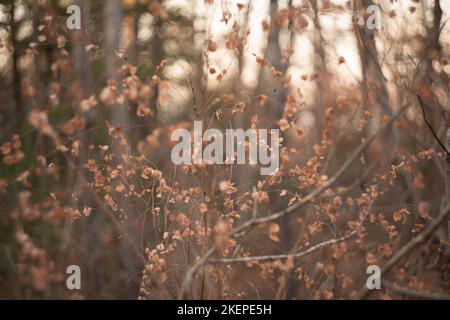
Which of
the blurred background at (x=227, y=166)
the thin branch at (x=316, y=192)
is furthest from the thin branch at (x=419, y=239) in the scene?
the thin branch at (x=316, y=192)

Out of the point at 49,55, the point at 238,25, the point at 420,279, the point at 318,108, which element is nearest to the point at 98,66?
the point at 49,55

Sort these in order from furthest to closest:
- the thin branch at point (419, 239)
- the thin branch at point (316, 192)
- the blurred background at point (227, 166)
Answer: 1. the blurred background at point (227, 166)
2. the thin branch at point (419, 239)
3. the thin branch at point (316, 192)

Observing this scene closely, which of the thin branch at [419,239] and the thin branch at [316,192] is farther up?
the thin branch at [316,192]

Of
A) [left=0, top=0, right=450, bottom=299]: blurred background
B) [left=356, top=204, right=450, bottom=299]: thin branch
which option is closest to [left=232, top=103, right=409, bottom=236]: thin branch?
[left=0, top=0, right=450, bottom=299]: blurred background

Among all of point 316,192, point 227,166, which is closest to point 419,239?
point 316,192

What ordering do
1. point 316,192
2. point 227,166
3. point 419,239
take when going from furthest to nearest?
1. point 227,166
2. point 419,239
3. point 316,192

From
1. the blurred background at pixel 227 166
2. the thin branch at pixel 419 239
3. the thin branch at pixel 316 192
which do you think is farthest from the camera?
the blurred background at pixel 227 166

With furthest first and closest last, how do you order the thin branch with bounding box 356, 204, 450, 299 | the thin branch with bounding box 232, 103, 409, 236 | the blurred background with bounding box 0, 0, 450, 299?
the blurred background with bounding box 0, 0, 450, 299 < the thin branch with bounding box 356, 204, 450, 299 < the thin branch with bounding box 232, 103, 409, 236

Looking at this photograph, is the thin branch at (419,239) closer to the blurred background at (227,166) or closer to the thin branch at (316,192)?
the blurred background at (227,166)

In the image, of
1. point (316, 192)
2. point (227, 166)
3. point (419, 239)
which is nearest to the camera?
point (316, 192)

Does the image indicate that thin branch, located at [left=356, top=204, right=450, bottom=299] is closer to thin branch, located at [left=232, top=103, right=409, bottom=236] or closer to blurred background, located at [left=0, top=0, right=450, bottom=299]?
blurred background, located at [left=0, top=0, right=450, bottom=299]

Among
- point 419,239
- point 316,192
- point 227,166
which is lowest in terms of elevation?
point 419,239

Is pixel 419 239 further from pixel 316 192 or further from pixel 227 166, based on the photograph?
pixel 227 166

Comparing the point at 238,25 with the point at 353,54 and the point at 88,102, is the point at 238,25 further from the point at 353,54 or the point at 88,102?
the point at 353,54
